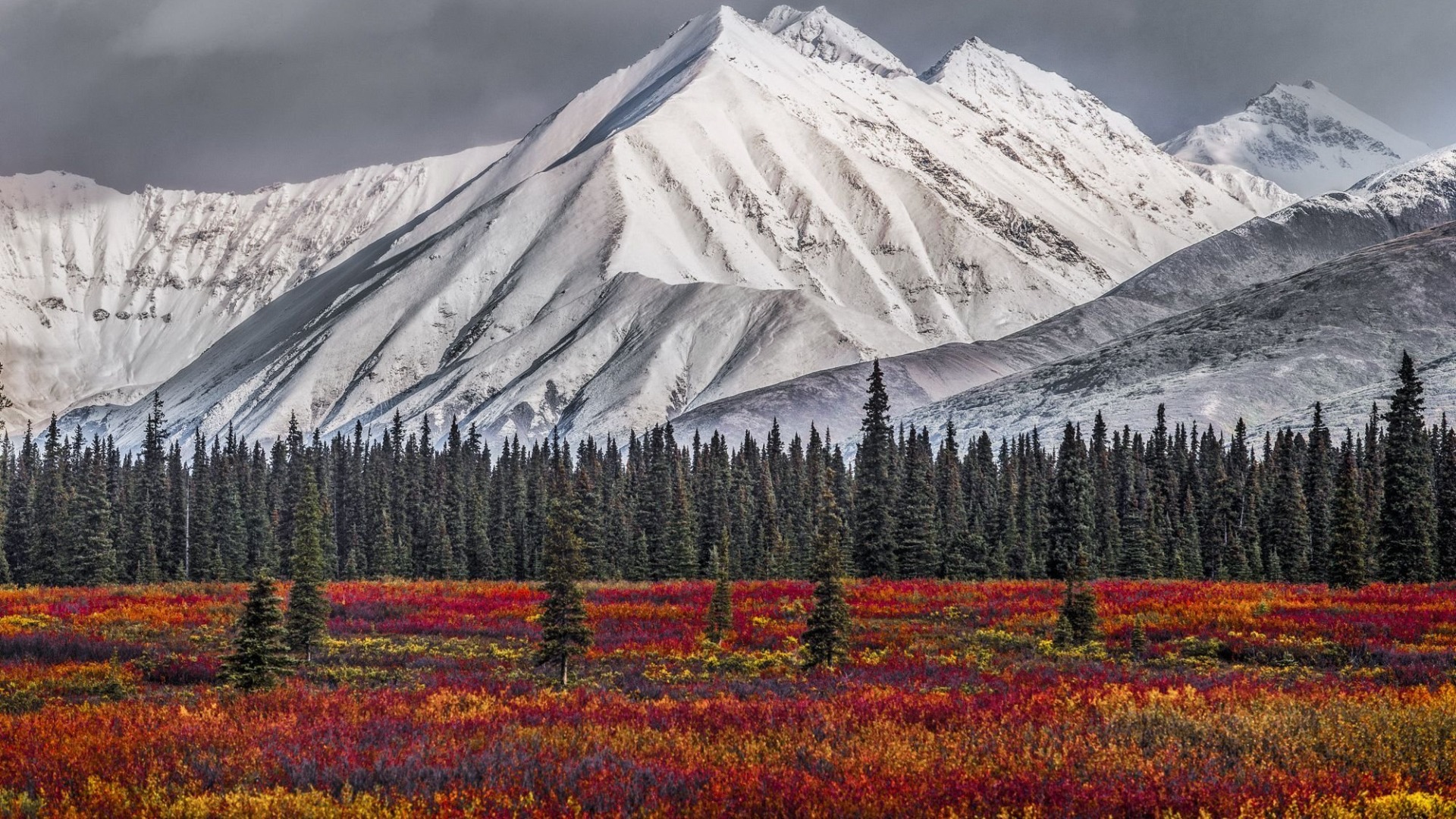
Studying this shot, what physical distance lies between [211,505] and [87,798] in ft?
321

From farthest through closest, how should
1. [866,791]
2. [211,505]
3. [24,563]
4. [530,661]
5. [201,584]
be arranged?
[211,505]
[24,563]
[201,584]
[530,661]
[866,791]

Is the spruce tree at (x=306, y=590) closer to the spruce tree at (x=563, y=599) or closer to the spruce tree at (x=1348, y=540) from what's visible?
the spruce tree at (x=563, y=599)

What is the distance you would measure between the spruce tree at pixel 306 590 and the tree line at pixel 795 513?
74.0 feet

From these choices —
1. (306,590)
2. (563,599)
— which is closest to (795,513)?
(306,590)

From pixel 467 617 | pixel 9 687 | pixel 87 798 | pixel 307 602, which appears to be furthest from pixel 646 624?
pixel 87 798

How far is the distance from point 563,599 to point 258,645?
5.87 meters

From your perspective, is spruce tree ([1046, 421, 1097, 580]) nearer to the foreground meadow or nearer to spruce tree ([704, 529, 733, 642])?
the foreground meadow

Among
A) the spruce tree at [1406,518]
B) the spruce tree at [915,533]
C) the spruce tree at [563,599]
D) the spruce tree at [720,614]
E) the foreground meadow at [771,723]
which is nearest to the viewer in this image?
the foreground meadow at [771,723]

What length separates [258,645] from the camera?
20.8 metres

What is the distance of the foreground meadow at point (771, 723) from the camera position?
10.7m

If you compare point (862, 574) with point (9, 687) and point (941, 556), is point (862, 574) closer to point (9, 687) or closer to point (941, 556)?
point (941, 556)

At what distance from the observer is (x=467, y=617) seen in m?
36.6

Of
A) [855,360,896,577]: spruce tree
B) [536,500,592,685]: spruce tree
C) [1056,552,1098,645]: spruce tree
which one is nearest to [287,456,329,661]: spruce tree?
[536,500,592,685]: spruce tree

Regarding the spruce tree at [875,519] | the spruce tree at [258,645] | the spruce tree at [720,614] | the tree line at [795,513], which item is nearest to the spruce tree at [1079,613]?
the spruce tree at [720,614]
